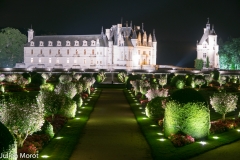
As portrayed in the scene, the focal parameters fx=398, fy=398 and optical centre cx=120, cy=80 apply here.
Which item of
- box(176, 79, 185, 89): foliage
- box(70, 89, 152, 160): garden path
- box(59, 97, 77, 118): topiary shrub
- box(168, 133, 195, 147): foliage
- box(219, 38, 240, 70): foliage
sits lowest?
box(70, 89, 152, 160): garden path

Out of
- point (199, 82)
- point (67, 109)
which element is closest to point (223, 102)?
point (67, 109)

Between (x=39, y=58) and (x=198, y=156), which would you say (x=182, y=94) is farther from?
(x=39, y=58)

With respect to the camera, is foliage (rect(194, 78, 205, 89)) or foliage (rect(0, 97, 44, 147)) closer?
foliage (rect(0, 97, 44, 147))

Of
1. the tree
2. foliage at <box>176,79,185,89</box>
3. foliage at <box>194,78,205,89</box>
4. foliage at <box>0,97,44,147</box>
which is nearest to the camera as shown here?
foliage at <box>0,97,44,147</box>

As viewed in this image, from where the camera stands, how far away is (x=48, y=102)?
17047 mm

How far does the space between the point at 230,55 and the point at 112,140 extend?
67829 millimetres

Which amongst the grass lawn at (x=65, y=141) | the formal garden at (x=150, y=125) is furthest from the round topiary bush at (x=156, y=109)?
the grass lawn at (x=65, y=141)

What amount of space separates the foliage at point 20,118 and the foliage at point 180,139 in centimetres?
440

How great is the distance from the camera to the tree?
248ft

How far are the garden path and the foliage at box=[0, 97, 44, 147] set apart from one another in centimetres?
149

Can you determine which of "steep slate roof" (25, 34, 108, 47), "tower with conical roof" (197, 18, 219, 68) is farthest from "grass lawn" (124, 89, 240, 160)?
"tower with conical roof" (197, 18, 219, 68)

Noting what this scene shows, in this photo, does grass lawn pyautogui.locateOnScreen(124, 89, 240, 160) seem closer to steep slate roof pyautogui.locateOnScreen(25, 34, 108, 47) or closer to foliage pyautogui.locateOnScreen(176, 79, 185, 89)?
foliage pyautogui.locateOnScreen(176, 79, 185, 89)

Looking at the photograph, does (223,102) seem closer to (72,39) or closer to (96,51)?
(96,51)

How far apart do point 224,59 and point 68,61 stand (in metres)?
31.3
